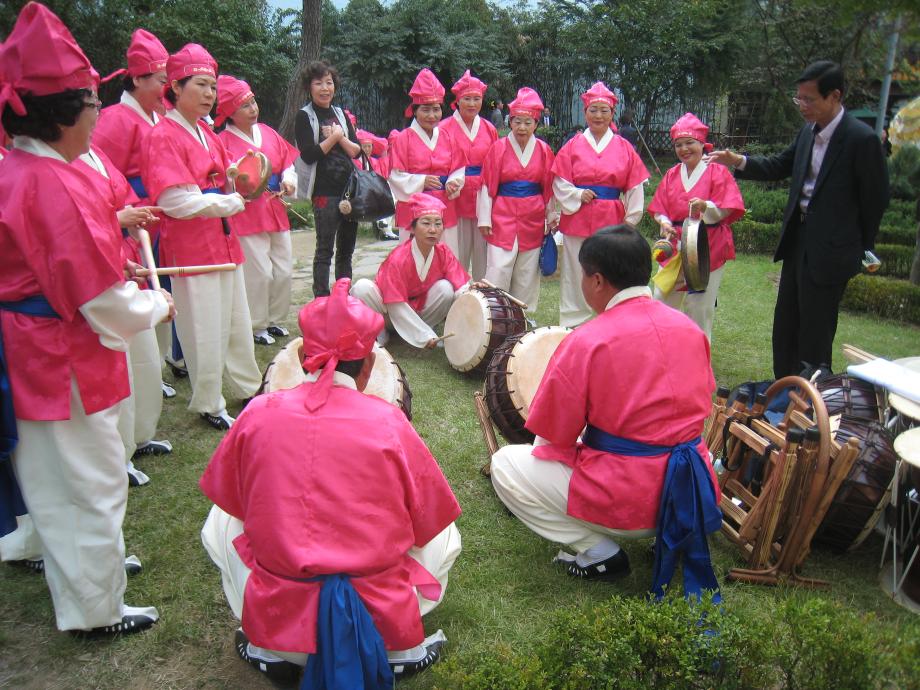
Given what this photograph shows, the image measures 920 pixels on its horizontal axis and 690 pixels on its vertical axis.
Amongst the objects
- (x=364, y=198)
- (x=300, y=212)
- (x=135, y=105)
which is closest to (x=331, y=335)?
(x=135, y=105)

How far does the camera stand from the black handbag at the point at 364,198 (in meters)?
5.89

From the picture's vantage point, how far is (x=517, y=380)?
12.9 ft

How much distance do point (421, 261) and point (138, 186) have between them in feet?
7.10

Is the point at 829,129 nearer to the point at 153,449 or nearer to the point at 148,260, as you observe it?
the point at 148,260

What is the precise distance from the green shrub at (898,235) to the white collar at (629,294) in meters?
9.35

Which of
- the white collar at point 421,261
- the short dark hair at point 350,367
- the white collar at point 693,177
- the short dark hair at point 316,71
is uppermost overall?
the short dark hair at point 316,71

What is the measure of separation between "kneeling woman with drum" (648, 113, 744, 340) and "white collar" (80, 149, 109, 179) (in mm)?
3771

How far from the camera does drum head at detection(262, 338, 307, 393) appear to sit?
368 cm

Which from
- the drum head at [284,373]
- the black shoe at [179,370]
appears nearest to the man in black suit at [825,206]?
the drum head at [284,373]

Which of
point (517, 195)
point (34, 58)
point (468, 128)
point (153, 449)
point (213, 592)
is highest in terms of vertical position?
point (34, 58)

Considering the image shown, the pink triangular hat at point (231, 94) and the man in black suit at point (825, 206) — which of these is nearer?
the man in black suit at point (825, 206)

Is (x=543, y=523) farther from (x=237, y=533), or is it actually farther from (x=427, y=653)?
(x=237, y=533)

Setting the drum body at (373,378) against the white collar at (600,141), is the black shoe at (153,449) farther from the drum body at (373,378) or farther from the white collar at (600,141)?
the white collar at (600,141)

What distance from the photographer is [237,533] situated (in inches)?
97.3
